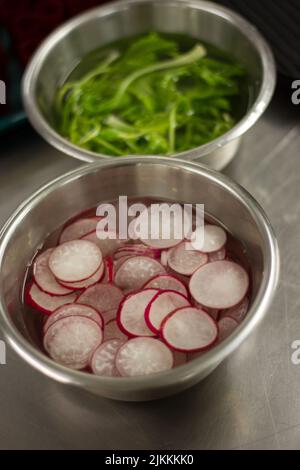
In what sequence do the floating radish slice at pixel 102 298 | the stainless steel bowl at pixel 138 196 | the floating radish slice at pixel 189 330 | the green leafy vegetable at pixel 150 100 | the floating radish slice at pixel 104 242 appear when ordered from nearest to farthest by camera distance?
the stainless steel bowl at pixel 138 196
the floating radish slice at pixel 189 330
the floating radish slice at pixel 102 298
the floating radish slice at pixel 104 242
the green leafy vegetable at pixel 150 100

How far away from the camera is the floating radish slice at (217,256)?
1.38 metres

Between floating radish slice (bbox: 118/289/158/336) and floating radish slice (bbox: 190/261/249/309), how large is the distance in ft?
0.30

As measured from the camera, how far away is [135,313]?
127 cm

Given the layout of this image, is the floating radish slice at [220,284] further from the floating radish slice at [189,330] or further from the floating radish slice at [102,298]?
the floating radish slice at [102,298]

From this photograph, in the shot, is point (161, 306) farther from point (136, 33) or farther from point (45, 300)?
point (136, 33)

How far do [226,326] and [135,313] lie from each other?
0.58ft

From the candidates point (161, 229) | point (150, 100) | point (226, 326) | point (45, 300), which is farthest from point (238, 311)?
point (150, 100)

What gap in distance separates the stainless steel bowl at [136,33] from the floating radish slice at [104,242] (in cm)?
31

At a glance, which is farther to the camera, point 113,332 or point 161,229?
point 161,229

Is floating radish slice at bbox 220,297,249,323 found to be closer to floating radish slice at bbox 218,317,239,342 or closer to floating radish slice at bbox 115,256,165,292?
floating radish slice at bbox 218,317,239,342

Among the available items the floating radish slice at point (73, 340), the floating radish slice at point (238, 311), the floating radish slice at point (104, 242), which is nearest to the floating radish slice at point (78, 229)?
the floating radish slice at point (104, 242)

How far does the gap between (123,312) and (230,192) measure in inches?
13.2

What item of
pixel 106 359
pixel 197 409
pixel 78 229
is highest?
pixel 78 229

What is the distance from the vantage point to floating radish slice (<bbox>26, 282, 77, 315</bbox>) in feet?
4.35
